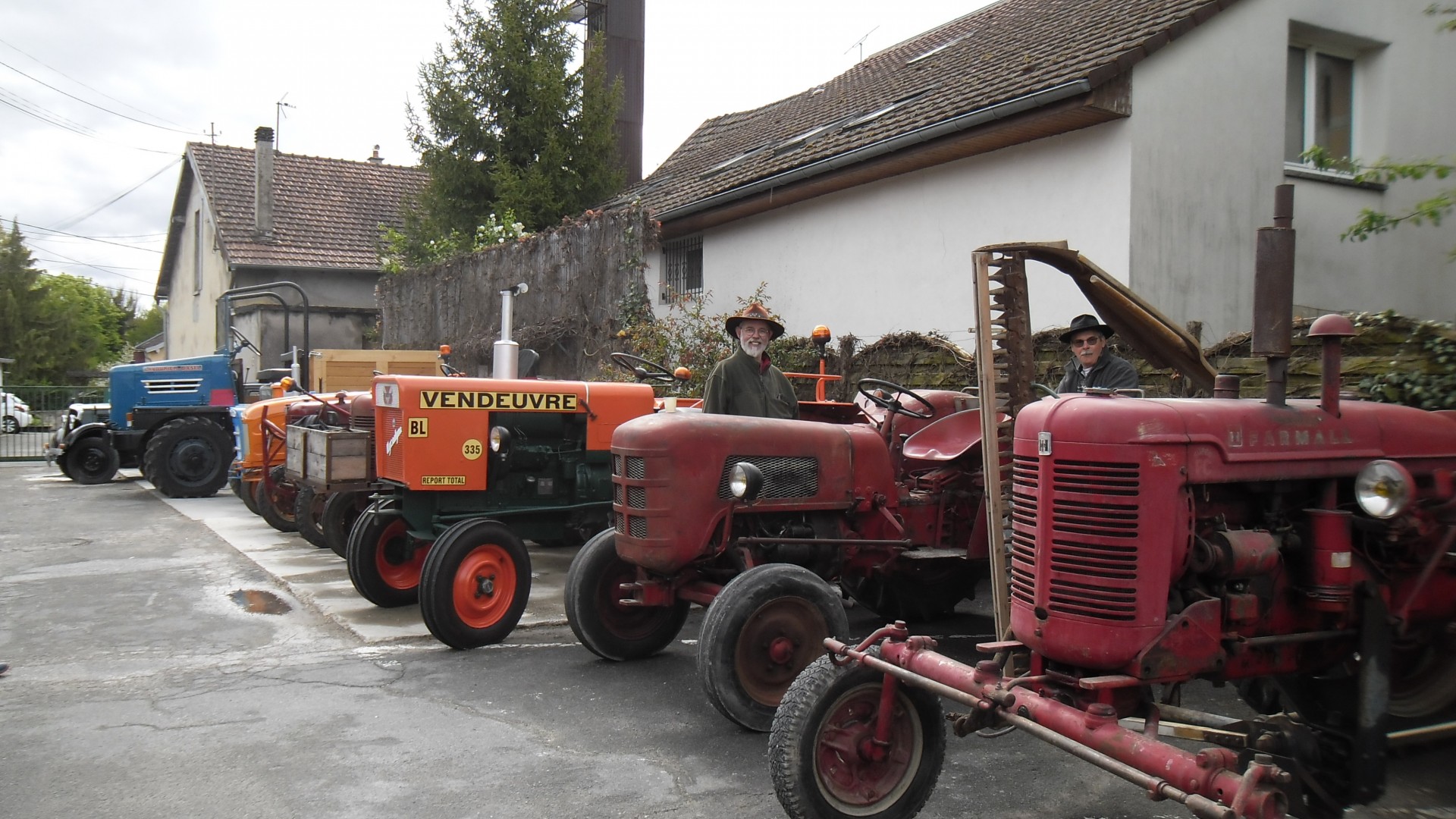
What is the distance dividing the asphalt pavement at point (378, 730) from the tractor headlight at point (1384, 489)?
95cm

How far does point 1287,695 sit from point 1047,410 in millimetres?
1480

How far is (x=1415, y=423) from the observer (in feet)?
12.4

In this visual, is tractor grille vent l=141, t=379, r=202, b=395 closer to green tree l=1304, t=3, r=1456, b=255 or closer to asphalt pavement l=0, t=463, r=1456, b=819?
asphalt pavement l=0, t=463, r=1456, b=819

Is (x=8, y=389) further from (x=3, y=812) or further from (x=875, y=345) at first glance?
(x=3, y=812)

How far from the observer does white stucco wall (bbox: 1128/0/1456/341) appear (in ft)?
28.2

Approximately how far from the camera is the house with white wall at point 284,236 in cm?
2431

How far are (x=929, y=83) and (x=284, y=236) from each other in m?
18.6

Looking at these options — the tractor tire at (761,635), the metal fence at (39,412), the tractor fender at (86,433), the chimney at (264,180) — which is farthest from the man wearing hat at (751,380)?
the chimney at (264,180)

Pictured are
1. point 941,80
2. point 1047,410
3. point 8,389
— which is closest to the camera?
point 1047,410

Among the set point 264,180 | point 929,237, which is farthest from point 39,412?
point 929,237

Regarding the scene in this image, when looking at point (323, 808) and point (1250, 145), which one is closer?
point (323, 808)

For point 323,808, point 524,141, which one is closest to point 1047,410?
point 323,808

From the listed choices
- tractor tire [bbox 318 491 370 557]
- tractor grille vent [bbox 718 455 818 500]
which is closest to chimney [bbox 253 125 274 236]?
tractor tire [bbox 318 491 370 557]

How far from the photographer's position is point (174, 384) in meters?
14.5
